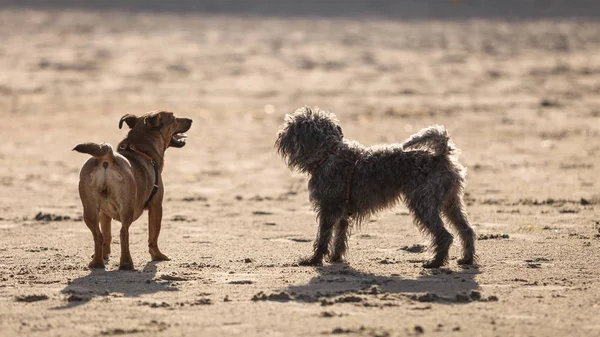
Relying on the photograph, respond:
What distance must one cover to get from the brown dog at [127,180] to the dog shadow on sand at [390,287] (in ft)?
5.53

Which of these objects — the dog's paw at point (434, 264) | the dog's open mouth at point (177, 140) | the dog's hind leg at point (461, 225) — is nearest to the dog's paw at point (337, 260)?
the dog's paw at point (434, 264)

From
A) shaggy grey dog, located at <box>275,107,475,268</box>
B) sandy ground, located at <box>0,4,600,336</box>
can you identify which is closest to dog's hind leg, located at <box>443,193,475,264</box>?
shaggy grey dog, located at <box>275,107,475,268</box>

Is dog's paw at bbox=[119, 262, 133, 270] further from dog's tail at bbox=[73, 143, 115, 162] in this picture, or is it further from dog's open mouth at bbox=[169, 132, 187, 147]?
dog's open mouth at bbox=[169, 132, 187, 147]

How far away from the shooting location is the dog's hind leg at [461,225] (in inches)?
362

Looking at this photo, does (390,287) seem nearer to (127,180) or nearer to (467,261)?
(467,261)

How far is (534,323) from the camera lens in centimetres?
697

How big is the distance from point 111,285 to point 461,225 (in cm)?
316

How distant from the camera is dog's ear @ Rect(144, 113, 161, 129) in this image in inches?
391

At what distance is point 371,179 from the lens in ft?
30.0

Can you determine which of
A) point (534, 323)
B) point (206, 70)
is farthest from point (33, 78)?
point (534, 323)

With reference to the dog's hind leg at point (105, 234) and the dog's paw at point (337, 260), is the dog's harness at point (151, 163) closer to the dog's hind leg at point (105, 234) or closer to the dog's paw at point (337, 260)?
Result: the dog's hind leg at point (105, 234)

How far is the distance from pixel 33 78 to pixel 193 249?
69.1ft

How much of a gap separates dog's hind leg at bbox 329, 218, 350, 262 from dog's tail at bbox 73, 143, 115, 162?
222cm

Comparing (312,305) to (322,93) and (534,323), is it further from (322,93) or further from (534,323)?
(322,93)
